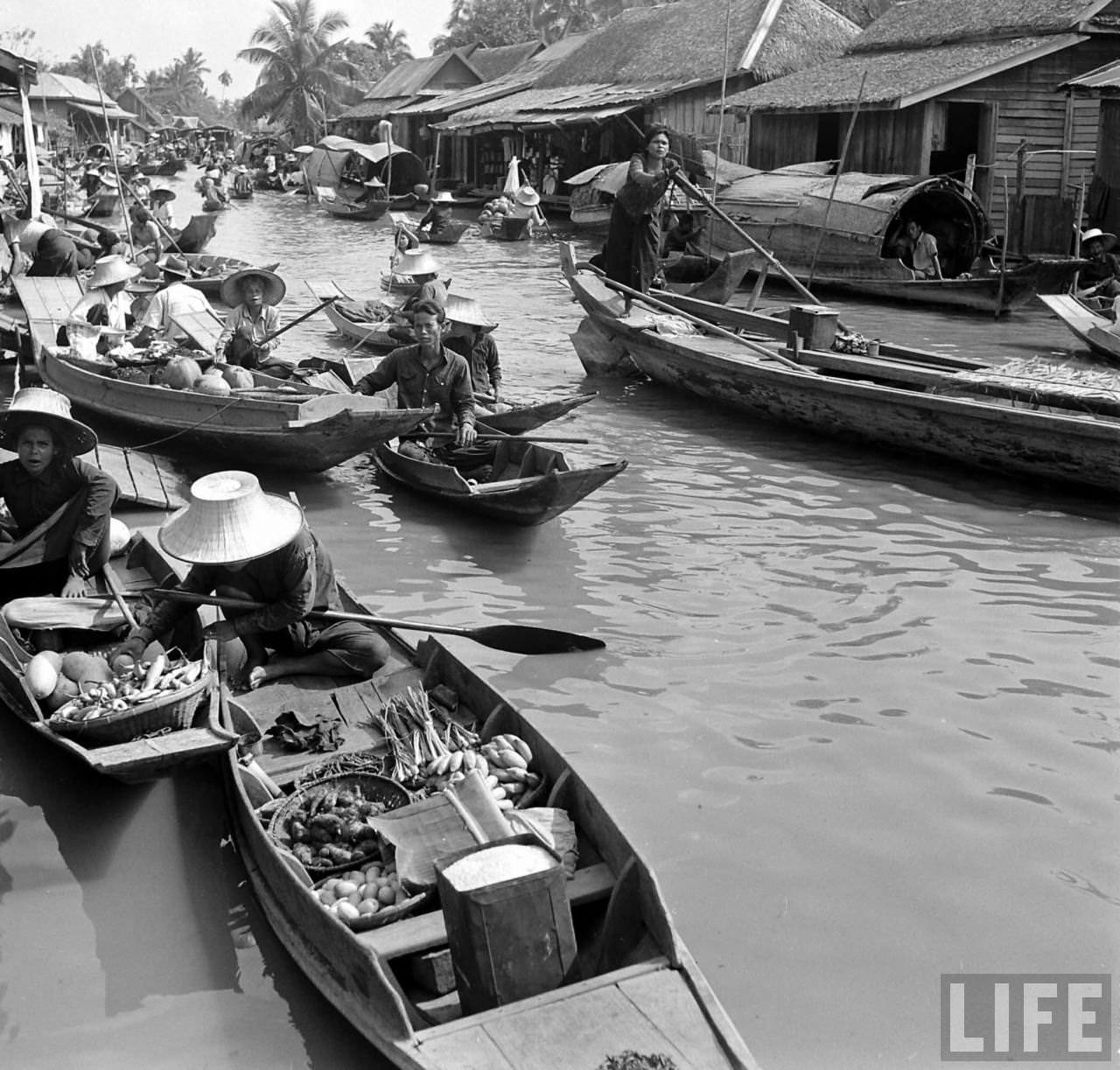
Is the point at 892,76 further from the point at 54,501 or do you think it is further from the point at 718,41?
the point at 54,501

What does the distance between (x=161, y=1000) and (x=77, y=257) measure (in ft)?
41.5

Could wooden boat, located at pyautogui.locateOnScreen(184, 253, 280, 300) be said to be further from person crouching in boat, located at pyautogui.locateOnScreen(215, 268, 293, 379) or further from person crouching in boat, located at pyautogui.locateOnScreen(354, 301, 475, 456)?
person crouching in boat, located at pyautogui.locateOnScreen(354, 301, 475, 456)

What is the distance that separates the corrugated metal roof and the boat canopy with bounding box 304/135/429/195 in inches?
823

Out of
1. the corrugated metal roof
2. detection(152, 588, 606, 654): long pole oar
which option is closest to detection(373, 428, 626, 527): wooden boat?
detection(152, 588, 606, 654): long pole oar

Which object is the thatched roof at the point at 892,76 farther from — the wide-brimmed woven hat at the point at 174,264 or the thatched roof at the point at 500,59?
the thatched roof at the point at 500,59

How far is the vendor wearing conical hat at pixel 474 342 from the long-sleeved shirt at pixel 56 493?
3496mm

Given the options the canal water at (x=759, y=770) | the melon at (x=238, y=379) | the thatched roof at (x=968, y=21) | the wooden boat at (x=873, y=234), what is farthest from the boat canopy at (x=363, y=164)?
the canal water at (x=759, y=770)

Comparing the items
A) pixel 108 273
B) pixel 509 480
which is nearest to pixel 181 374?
pixel 108 273

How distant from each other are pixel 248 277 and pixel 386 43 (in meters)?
58.3

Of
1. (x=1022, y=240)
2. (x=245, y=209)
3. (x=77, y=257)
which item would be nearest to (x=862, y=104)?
(x=1022, y=240)

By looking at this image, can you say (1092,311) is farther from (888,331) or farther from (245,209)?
(245,209)

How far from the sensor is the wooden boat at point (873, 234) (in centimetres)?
1470

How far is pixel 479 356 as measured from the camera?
29.5 ft

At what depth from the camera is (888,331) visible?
14500mm
